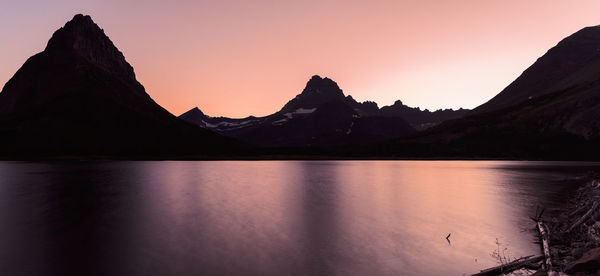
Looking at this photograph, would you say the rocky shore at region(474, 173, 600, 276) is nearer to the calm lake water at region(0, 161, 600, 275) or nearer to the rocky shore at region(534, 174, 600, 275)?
the rocky shore at region(534, 174, 600, 275)

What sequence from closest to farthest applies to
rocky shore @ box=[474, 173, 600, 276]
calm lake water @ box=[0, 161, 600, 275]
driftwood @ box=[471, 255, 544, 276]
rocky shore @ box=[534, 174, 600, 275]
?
rocky shore @ box=[534, 174, 600, 275] < rocky shore @ box=[474, 173, 600, 276] < driftwood @ box=[471, 255, 544, 276] < calm lake water @ box=[0, 161, 600, 275]

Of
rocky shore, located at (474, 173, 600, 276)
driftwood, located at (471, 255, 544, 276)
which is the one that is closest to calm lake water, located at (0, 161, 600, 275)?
driftwood, located at (471, 255, 544, 276)

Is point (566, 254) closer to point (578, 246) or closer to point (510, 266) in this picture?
point (578, 246)

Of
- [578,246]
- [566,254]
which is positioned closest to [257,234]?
[566,254]

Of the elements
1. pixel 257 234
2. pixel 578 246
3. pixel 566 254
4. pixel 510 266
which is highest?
pixel 578 246

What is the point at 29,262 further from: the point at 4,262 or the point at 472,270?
the point at 472,270

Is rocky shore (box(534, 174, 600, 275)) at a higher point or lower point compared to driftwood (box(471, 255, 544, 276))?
higher

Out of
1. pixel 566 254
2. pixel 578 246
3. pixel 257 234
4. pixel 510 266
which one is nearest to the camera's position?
pixel 510 266

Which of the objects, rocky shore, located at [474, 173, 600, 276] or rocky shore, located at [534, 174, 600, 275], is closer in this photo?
rocky shore, located at [534, 174, 600, 275]

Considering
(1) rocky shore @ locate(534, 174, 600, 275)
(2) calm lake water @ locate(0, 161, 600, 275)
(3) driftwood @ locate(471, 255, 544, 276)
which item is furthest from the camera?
(2) calm lake water @ locate(0, 161, 600, 275)

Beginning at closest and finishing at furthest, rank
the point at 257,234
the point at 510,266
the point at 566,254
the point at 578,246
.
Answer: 1. the point at 510,266
2. the point at 566,254
3. the point at 578,246
4. the point at 257,234

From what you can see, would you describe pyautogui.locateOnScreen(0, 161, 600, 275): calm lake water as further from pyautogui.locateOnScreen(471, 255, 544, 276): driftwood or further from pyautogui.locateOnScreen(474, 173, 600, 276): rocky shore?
pyautogui.locateOnScreen(474, 173, 600, 276): rocky shore

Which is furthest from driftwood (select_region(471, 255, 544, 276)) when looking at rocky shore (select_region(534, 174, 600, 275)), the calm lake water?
the calm lake water

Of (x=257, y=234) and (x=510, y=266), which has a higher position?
(x=510, y=266)
